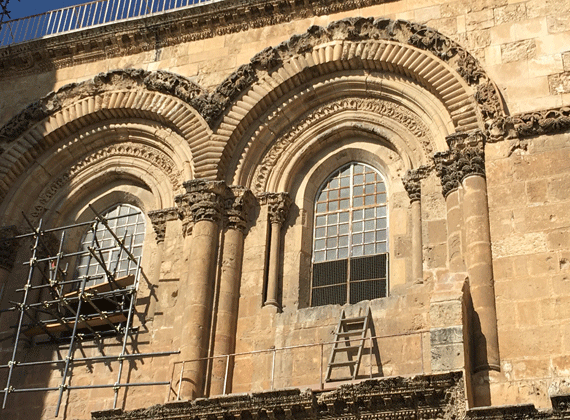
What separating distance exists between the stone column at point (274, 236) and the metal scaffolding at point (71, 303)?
2.29 meters

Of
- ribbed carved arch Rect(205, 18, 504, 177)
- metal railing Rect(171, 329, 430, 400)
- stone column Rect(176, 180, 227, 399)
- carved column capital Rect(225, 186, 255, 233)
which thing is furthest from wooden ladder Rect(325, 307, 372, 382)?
ribbed carved arch Rect(205, 18, 504, 177)

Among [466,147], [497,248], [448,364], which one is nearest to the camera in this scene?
[448,364]

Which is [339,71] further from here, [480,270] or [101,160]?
[480,270]

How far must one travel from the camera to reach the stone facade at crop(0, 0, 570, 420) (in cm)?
1458

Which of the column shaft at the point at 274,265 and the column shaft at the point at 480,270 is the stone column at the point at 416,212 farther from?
the column shaft at the point at 274,265

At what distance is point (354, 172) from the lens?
18.5 meters

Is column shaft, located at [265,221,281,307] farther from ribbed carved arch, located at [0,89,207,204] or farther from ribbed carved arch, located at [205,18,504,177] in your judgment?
ribbed carved arch, located at [0,89,207,204]

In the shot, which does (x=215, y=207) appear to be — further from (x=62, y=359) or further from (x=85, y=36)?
(x=85, y=36)

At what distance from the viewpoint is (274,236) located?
58.2ft

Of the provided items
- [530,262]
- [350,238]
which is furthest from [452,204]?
[350,238]

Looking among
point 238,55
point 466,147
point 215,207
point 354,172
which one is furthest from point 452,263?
point 238,55

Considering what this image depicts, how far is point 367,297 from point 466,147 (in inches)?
123

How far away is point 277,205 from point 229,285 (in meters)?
1.86

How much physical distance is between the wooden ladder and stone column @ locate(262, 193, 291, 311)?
4.88 ft
